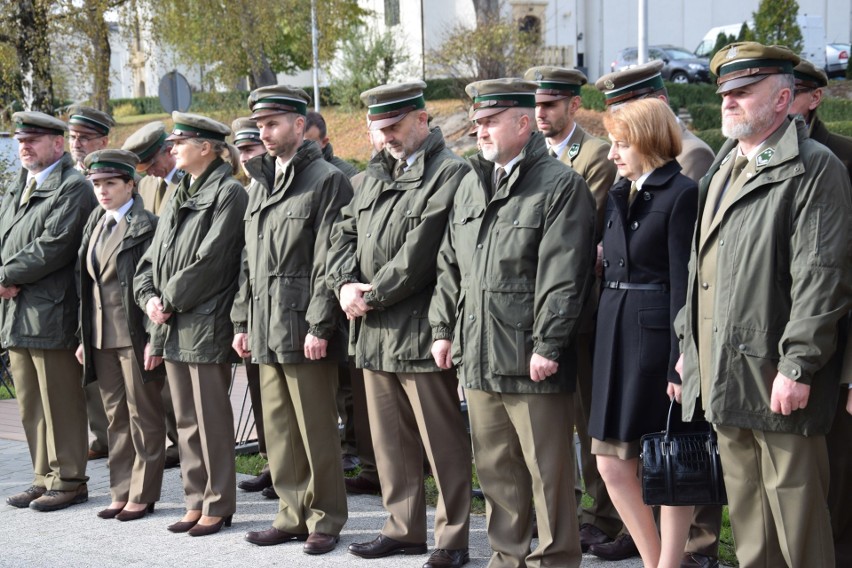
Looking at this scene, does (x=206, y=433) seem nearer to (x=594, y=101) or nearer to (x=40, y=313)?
Answer: (x=40, y=313)

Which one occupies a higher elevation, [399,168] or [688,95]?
[688,95]

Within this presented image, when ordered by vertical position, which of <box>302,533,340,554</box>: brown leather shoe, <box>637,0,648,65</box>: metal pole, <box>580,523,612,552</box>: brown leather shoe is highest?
<box>637,0,648,65</box>: metal pole

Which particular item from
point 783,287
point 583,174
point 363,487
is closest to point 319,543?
point 363,487

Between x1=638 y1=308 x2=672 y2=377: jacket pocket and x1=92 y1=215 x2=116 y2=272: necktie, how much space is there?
360 cm

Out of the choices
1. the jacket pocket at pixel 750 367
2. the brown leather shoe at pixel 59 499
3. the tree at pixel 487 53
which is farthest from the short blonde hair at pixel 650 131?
the tree at pixel 487 53

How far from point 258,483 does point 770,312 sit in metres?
4.11

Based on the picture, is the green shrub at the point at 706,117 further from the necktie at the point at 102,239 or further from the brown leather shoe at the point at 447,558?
the brown leather shoe at the point at 447,558

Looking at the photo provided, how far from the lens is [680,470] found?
14.7 ft

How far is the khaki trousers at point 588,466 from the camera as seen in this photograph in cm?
564

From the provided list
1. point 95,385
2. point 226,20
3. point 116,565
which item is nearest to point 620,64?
point 226,20

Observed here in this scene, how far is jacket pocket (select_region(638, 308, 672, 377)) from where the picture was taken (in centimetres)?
475

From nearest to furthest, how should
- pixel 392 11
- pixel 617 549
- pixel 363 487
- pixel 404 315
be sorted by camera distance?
1. pixel 617 549
2. pixel 404 315
3. pixel 363 487
4. pixel 392 11

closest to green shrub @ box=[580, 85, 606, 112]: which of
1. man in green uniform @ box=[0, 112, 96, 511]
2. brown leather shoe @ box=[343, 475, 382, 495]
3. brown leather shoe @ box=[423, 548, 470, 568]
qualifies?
man in green uniform @ box=[0, 112, 96, 511]

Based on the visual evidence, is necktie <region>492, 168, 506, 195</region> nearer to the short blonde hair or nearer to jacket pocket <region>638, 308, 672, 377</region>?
the short blonde hair
